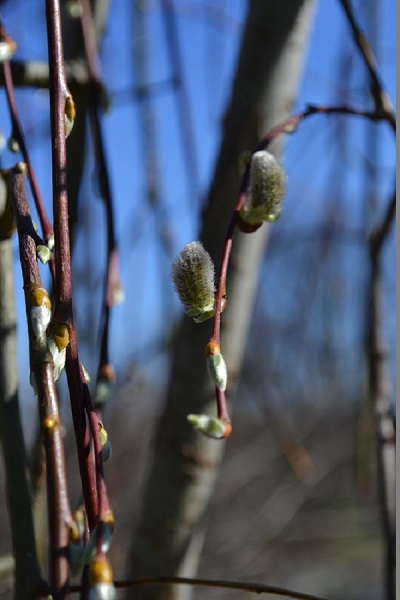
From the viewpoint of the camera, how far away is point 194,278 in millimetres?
337

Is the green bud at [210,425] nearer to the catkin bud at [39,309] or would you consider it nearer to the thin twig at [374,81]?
the catkin bud at [39,309]

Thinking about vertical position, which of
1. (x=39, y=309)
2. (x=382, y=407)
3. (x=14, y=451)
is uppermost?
(x=39, y=309)

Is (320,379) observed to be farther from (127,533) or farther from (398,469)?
(398,469)

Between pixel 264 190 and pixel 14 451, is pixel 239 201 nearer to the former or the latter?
pixel 264 190

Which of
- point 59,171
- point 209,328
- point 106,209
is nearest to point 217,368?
point 59,171

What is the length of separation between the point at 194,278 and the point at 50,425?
0.10 m

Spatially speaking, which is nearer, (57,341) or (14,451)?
(57,341)

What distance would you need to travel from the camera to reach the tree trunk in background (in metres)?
0.67

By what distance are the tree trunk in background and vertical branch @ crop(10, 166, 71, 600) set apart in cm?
36

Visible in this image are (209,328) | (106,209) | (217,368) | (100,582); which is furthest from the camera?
(209,328)

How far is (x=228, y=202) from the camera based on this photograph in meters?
0.68

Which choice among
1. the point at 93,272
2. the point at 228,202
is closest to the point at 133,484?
the point at 93,272

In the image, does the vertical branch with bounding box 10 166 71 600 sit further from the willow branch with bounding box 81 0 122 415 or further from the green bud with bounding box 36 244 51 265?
the willow branch with bounding box 81 0 122 415

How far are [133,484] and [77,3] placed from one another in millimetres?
1367
